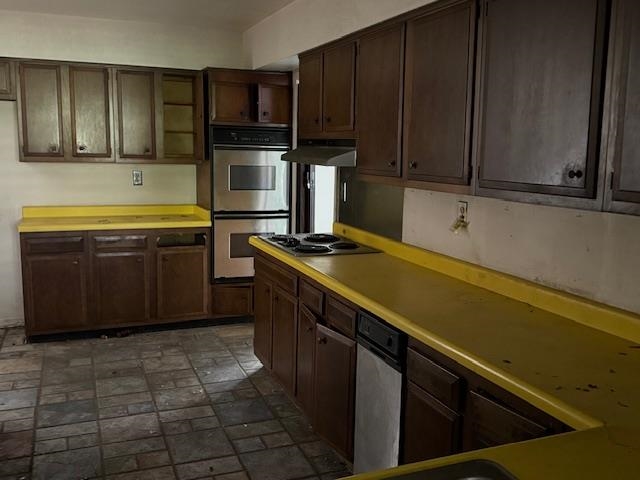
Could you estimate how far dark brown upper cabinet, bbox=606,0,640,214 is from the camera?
1.70 metres

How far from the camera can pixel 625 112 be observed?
1.74 metres

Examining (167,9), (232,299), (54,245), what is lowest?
(232,299)

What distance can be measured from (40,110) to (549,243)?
4.00 meters

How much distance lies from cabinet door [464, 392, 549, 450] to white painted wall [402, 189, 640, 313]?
672 millimetres

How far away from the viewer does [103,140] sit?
5039 mm

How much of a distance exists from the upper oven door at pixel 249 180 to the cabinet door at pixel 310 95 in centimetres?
99

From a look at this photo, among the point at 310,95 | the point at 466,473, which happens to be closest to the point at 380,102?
the point at 310,95

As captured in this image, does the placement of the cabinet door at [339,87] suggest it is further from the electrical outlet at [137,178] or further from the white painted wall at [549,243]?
the electrical outlet at [137,178]

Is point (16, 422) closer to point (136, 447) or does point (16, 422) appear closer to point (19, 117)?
point (136, 447)

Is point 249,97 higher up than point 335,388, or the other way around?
point 249,97

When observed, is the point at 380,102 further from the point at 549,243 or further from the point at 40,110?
the point at 40,110

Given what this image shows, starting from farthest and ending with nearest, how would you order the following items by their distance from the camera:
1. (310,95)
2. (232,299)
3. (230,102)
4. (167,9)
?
(232,299) → (230,102) → (167,9) → (310,95)

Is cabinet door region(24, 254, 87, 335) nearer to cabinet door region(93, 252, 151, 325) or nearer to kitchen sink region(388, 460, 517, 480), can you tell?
cabinet door region(93, 252, 151, 325)

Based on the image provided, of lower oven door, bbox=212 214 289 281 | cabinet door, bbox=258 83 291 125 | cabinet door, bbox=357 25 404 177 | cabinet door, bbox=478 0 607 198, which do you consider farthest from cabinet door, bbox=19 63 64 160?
cabinet door, bbox=478 0 607 198
